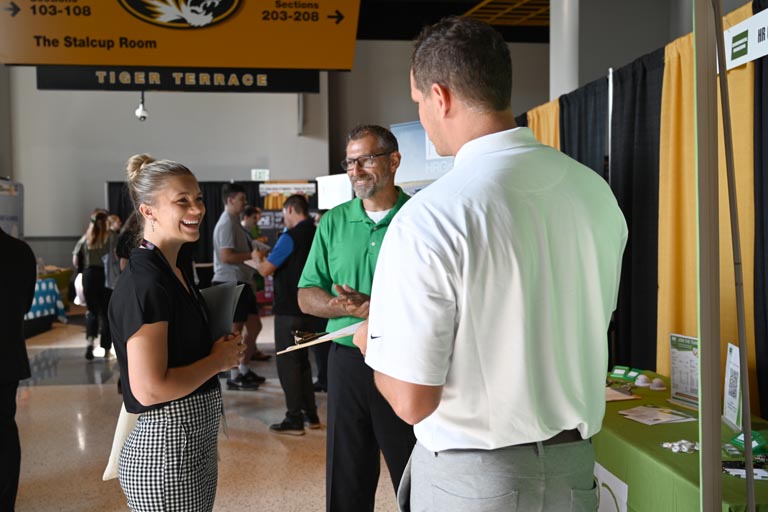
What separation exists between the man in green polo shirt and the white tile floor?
1.06 m

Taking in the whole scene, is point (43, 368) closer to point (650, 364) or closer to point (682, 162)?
point (650, 364)

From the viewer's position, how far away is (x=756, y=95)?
2.61 metres

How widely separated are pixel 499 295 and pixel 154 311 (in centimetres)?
96

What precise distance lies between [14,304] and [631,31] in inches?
165

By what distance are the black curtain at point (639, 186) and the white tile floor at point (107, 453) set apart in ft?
5.35

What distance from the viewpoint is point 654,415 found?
2523mm

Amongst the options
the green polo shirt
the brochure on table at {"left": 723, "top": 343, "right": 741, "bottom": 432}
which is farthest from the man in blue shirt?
the brochure on table at {"left": 723, "top": 343, "right": 741, "bottom": 432}

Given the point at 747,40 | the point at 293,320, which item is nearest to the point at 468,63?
the point at 747,40

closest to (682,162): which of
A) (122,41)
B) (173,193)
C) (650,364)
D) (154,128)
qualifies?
(650,364)

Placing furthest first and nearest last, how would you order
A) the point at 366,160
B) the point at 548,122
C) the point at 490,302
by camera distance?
the point at 548,122, the point at 366,160, the point at 490,302

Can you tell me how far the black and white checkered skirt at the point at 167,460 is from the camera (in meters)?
1.82

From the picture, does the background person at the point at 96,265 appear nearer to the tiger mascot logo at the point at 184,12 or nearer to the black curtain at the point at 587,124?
the tiger mascot logo at the point at 184,12

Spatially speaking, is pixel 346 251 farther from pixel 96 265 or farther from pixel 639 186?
pixel 96 265

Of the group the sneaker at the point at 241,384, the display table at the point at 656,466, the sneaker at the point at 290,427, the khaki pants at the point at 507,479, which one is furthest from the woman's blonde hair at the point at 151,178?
the sneaker at the point at 241,384
